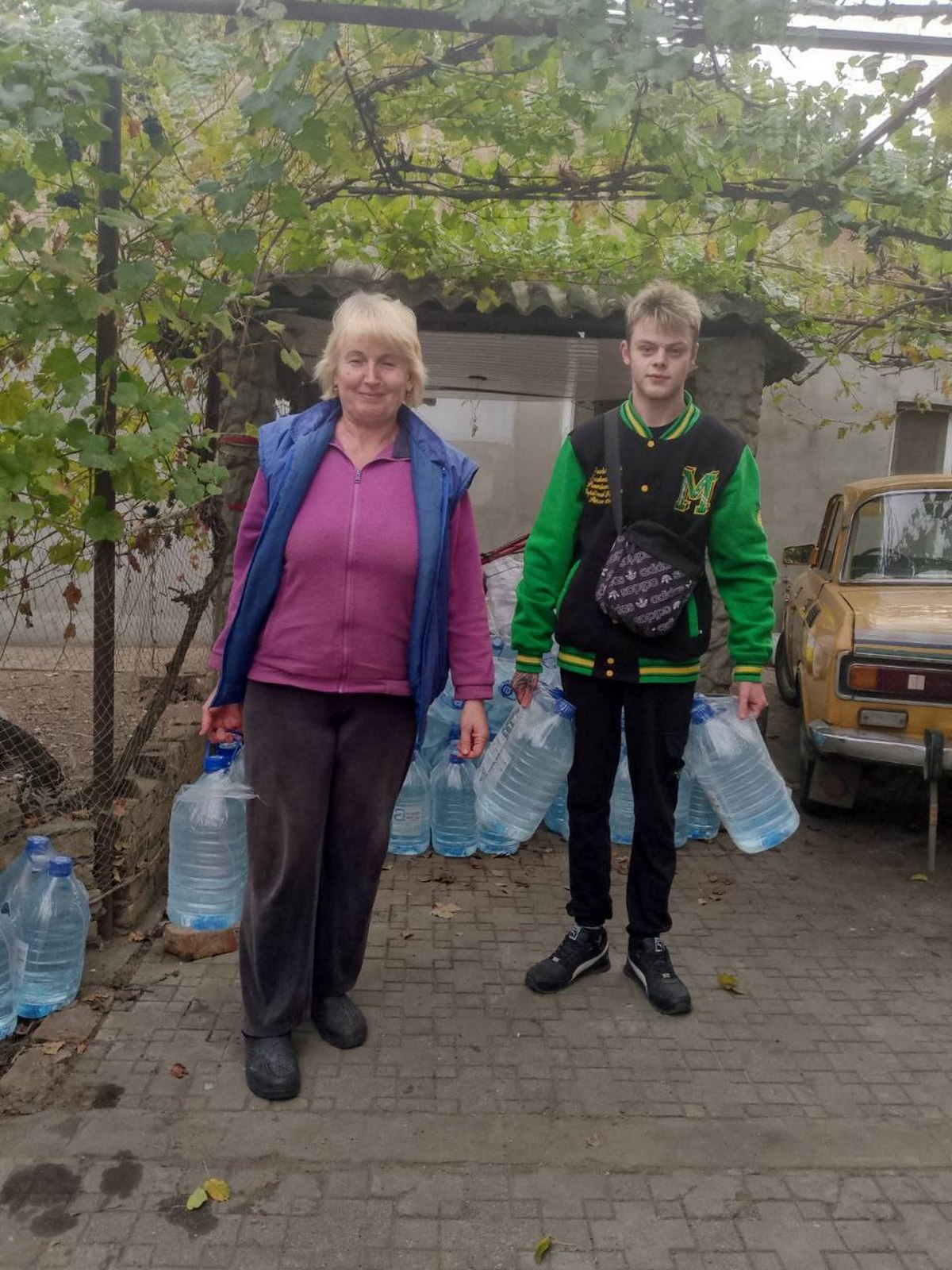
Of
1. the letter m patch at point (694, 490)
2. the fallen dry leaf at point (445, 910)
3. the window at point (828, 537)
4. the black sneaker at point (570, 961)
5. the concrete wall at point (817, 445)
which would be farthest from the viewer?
the concrete wall at point (817, 445)

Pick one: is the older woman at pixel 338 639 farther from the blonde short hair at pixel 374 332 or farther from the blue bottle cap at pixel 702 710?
the blue bottle cap at pixel 702 710

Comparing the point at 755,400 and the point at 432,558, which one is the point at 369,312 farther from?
the point at 755,400

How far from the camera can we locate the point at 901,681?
16.1ft

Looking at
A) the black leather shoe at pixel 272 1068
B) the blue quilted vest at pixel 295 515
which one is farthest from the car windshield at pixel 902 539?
the black leather shoe at pixel 272 1068

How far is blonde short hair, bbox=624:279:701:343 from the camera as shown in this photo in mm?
3141

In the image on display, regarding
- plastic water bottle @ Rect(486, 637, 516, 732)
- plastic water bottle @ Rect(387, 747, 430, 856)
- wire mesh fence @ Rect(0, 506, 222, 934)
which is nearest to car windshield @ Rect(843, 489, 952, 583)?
plastic water bottle @ Rect(486, 637, 516, 732)

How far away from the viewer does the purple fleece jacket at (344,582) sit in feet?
9.18

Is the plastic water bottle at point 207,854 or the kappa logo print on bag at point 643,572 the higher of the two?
the kappa logo print on bag at point 643,572

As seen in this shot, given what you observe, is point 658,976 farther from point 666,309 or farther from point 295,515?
point 666,309

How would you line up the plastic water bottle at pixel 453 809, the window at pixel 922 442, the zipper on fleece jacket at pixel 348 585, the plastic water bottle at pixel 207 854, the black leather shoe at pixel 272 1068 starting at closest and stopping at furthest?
1. the zipper on fleece jacket at pixel 348 585
2. the black leather shoe at pixel 272 1068
3. the plastic water bottle at pixel 207 854
4. the plastic water bottle at pixel 453 809
5. the window at pixel 922 442

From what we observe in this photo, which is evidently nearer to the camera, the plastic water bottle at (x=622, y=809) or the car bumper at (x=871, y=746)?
the car bumper at (x=871, y=746)

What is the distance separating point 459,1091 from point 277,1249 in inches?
30.5

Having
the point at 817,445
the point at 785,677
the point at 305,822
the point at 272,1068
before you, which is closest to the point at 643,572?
the point at 305,822

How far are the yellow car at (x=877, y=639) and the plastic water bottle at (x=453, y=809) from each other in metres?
1.71
